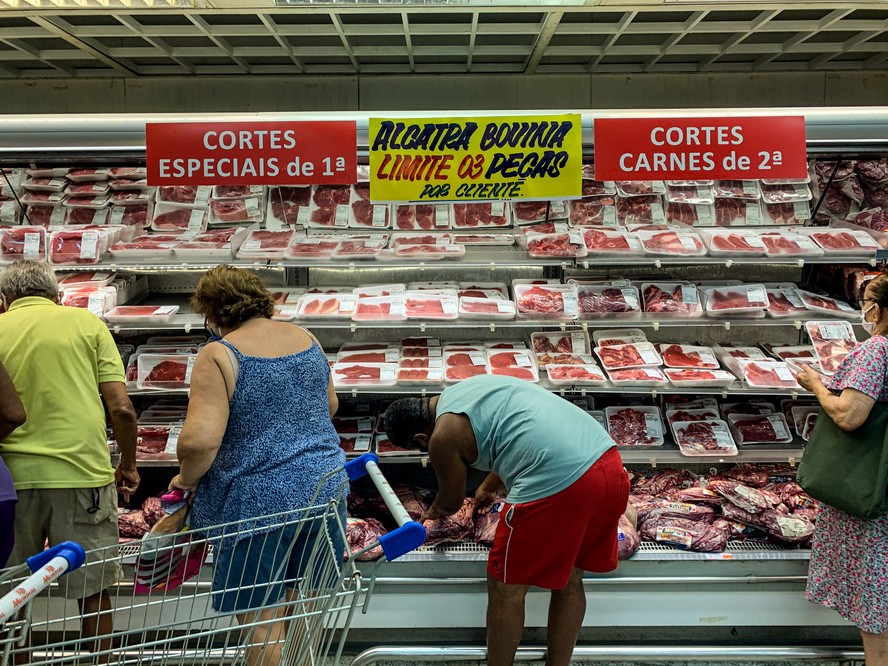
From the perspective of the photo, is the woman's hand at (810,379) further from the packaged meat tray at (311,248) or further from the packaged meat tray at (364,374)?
the packaged meat tray at (311,248)

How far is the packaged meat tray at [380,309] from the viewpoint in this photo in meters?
3.98

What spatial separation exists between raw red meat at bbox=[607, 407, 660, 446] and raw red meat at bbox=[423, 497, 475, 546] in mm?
946

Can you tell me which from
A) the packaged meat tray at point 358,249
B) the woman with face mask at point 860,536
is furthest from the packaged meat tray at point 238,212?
the woman with face mask at point 860,536

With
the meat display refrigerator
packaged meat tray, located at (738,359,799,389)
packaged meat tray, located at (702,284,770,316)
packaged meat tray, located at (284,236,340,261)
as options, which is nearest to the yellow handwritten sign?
the meat display refrigerator

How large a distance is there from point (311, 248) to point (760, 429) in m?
2.66

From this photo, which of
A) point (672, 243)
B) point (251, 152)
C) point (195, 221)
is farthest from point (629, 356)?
point (195, 221)

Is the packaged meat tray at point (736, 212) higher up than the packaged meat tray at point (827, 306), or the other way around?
the packaged meat tray at point (736, 212)

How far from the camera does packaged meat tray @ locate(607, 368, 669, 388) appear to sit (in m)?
3.96

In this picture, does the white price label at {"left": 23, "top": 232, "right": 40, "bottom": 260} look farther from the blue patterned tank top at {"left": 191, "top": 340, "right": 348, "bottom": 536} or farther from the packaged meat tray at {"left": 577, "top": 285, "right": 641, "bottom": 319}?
the packaged meat tray at {"left": 577, "top": 285, "right": 641, "bottom": 319}

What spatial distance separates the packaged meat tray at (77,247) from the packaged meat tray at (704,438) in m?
3.24

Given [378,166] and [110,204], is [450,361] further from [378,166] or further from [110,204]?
[110,204]

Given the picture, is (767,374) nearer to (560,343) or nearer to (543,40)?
(560,343)

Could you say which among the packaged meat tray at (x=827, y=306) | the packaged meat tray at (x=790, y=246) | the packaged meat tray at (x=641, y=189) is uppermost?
the packaged meat tray at (x=641, y=189)

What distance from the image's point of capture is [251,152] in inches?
140
